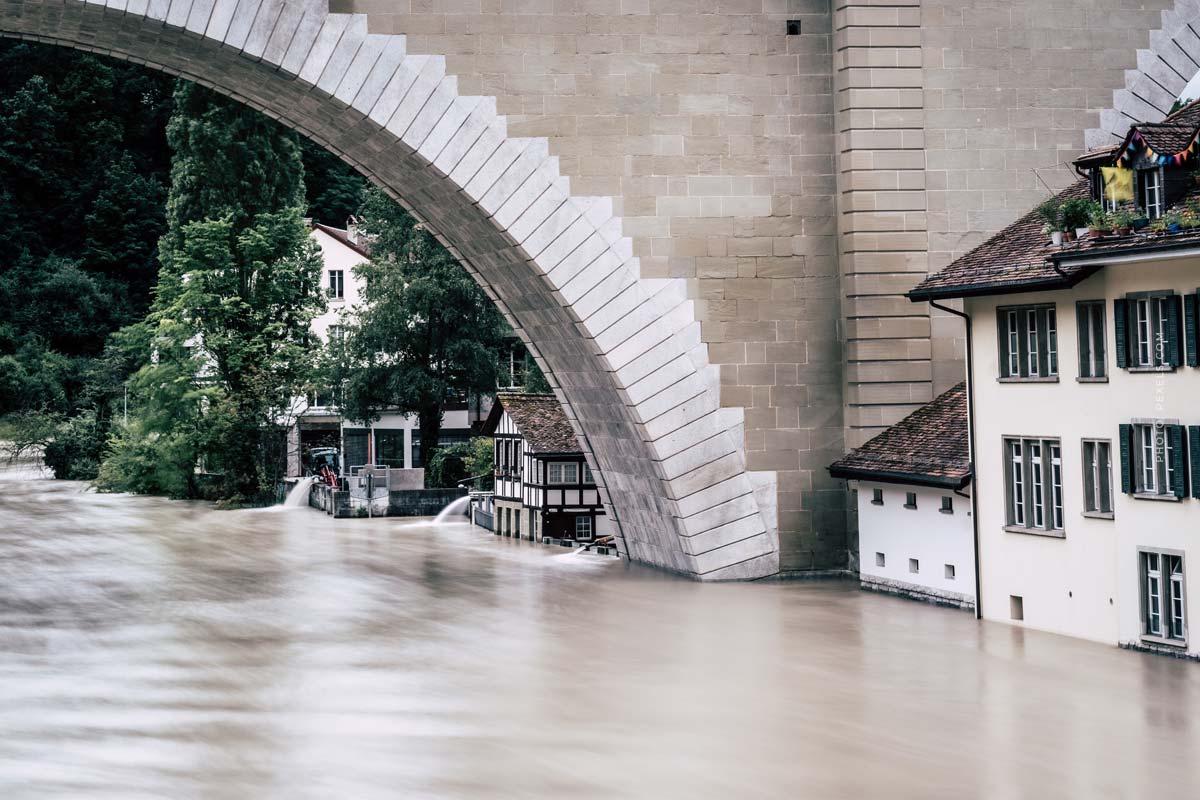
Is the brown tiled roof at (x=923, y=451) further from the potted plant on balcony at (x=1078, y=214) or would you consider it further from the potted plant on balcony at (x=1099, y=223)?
the potted plant on balcony at (x=1099, y=223)

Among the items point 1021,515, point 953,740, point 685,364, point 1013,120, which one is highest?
point 1013,120

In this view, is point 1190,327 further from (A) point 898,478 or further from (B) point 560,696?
(B) point 560,696

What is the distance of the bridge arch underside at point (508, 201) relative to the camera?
67.4 ft

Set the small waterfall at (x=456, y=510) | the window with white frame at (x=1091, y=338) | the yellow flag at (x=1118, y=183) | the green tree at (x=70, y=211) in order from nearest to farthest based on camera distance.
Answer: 1. the yellow flag at (x=1118, y=183)
2. the window with white frame at (x=1091, y=338)
3. the small waterfall at (x=456, y=510)
4. the green tree at (x=70, y=211)

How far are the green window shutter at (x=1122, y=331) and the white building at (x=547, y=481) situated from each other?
1526 centimetres

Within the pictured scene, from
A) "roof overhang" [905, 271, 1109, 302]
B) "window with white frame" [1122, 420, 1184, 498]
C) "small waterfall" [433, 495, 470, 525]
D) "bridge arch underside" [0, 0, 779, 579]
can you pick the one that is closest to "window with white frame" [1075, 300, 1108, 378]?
"roof overhang" [905, 271, 1109, 302]

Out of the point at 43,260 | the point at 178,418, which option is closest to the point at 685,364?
the point at 178,418

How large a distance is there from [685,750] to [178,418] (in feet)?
118

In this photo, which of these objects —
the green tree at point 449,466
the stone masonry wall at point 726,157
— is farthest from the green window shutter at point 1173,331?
the green tree at point 449,466

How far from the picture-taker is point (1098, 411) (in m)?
17.0

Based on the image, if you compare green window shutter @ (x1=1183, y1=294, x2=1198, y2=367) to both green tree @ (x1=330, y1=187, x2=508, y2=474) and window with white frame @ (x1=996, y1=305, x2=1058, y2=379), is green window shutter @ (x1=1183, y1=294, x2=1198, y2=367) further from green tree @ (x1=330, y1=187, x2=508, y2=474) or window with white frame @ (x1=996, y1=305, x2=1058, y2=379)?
green tree @ (x1=330, y1=187, x2=508, y2=474)

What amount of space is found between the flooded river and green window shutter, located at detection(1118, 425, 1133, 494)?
1.65 meters

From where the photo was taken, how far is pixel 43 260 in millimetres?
62656

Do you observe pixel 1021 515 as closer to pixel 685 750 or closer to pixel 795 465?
pixel 795 465
